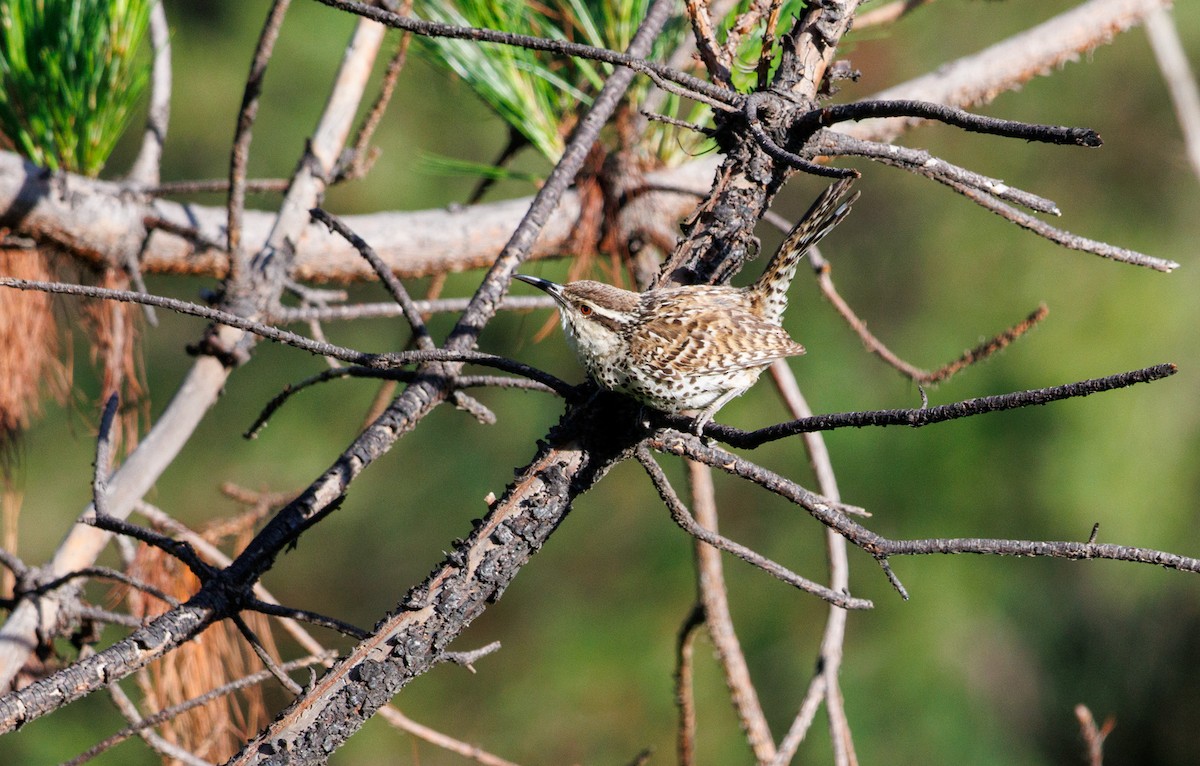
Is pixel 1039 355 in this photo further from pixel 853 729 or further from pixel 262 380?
pixel 262 380

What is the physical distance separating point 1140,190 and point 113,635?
514cm

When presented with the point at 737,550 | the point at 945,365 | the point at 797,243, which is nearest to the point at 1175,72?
the point at 945,365

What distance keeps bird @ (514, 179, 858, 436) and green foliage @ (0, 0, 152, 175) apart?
988 mm

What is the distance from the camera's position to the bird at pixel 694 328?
1.60 m

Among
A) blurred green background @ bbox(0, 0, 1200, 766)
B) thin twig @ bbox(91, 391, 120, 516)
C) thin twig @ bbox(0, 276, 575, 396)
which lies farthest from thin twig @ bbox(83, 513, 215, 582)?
blurred green background @ bbox(0, 0, 1200, 766)

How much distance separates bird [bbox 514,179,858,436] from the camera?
5.24ft

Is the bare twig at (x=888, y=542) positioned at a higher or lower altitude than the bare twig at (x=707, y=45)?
lower

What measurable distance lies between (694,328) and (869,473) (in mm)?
2489

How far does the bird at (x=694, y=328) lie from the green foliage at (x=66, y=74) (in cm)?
99

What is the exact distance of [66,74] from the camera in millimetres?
2025

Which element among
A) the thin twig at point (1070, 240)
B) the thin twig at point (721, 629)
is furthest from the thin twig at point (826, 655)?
the thin twig at point (1070, 240)

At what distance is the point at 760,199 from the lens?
1348 millimetres

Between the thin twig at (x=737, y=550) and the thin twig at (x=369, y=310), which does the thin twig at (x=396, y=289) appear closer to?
the thin twig at (x=369, y=310)

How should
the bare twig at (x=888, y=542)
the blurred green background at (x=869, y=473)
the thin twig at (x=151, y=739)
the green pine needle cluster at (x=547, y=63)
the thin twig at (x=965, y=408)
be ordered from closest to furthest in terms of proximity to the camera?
the thin twig at (x=965, y=408)
the bare twig at (x=888, y=542)
the thin twig at (x=151, y=739)
the green pine needle cluster at (x=547, y=63)
the blurred green background at (x=869, y=473)
